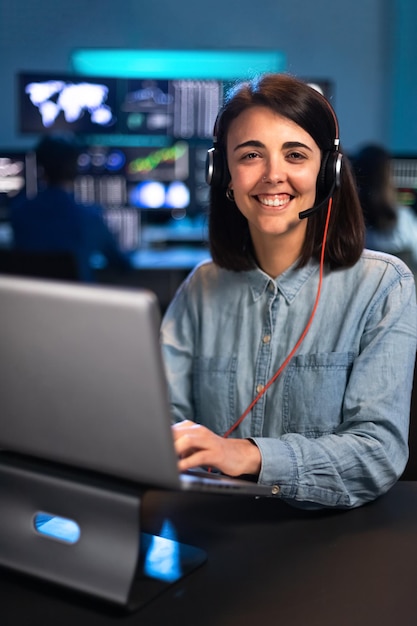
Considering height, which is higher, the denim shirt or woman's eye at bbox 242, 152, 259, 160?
woman's eye at bbox 242, 152, 259, 160

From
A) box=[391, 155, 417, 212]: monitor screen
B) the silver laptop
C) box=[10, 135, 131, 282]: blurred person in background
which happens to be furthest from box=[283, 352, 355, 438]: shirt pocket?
box=[10, 135, 131, 282]: blurred person in background

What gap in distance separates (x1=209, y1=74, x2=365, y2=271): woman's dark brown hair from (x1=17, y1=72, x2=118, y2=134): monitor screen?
3232 millimetres

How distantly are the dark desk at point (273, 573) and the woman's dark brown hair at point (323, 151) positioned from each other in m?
0.44

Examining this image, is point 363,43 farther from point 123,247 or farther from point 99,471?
point 99,471

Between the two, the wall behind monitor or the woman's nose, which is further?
the wall behind monitor

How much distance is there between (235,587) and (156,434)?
25 cm

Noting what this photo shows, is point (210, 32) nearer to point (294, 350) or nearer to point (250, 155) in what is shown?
point (250, 155)


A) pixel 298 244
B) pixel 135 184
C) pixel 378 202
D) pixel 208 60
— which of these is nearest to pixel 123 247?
pixel 135 184

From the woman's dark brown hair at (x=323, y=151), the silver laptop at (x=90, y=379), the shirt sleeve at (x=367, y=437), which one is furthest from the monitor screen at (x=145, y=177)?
the silver laptop at (x=90, y=379)

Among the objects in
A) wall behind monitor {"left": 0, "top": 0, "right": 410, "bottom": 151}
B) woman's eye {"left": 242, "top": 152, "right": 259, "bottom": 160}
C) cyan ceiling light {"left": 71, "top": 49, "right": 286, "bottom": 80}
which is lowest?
woman's eye {"left": 242, "top": 152, "right": 259, "bottom": 160}

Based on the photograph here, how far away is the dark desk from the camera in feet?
2.81

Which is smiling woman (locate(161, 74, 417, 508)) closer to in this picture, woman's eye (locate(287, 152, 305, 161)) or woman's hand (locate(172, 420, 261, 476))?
woman's eye (locate(287, 152, 305, 161))

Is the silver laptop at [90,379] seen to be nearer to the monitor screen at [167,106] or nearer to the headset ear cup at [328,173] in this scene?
the headset ear cup at [328,173]

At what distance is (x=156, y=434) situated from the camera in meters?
0.78
